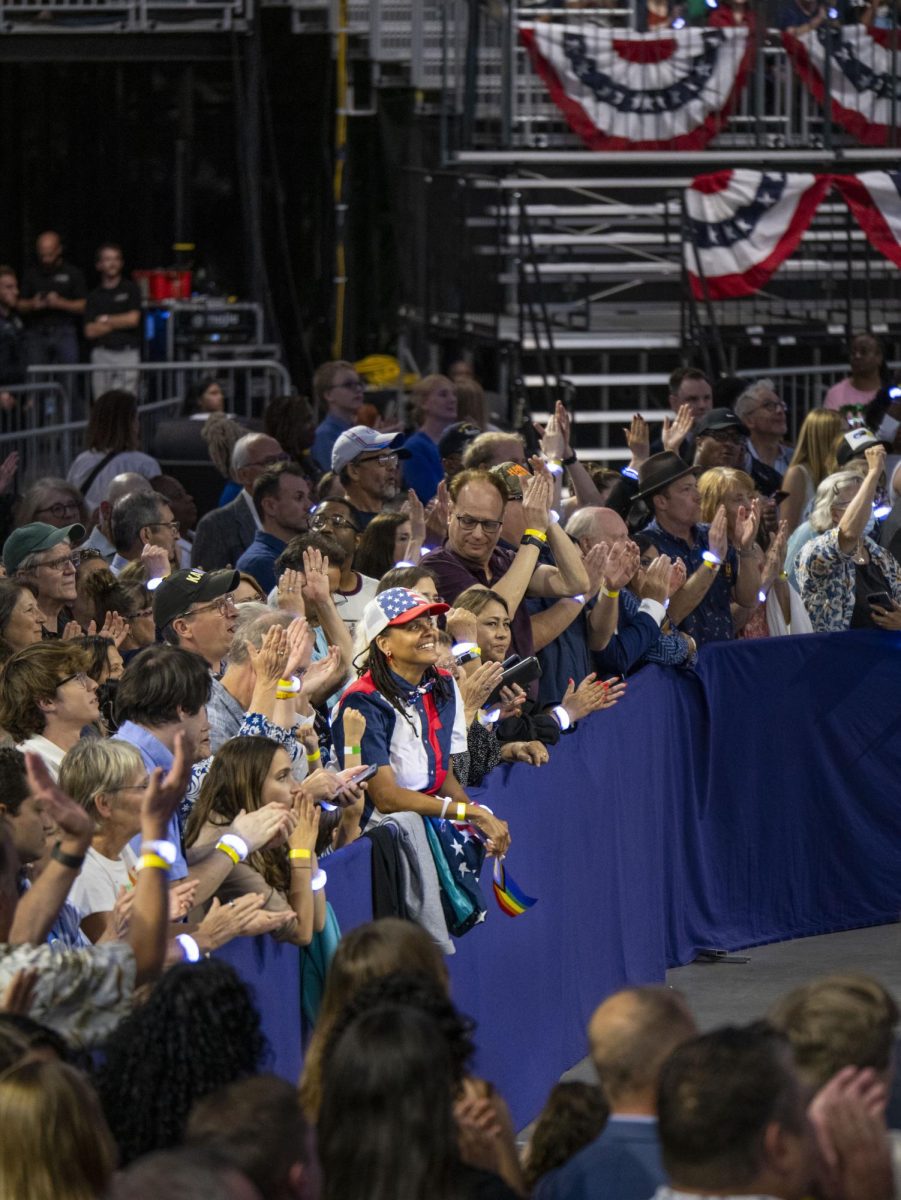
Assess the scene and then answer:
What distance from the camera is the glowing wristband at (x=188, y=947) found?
5.46 meters

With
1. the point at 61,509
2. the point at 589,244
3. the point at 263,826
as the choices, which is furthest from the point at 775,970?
the point at 589,244

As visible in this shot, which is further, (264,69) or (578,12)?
(264,69)

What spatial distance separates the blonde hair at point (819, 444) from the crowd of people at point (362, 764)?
21 mm

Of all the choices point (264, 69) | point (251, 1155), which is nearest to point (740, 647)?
point (251, 1155)

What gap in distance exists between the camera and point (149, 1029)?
4.64 metres

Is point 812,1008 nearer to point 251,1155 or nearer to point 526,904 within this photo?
point 251,1155

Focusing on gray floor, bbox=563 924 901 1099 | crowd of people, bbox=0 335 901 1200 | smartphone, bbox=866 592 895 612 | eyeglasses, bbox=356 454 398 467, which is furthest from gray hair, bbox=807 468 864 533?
eyeglasses, bbox=356 454 398 467

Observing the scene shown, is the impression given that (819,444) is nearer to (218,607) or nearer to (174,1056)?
(218,607)

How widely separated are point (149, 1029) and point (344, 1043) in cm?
55

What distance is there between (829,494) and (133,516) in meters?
3.65

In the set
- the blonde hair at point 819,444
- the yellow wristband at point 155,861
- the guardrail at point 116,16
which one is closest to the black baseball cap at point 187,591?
the yellow wristband at point 155,861

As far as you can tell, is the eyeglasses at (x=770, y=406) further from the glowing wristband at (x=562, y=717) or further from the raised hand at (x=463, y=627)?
the raised hand at (x=463, y=627)

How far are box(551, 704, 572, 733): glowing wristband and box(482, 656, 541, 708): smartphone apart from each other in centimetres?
38

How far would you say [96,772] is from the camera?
5.95m
